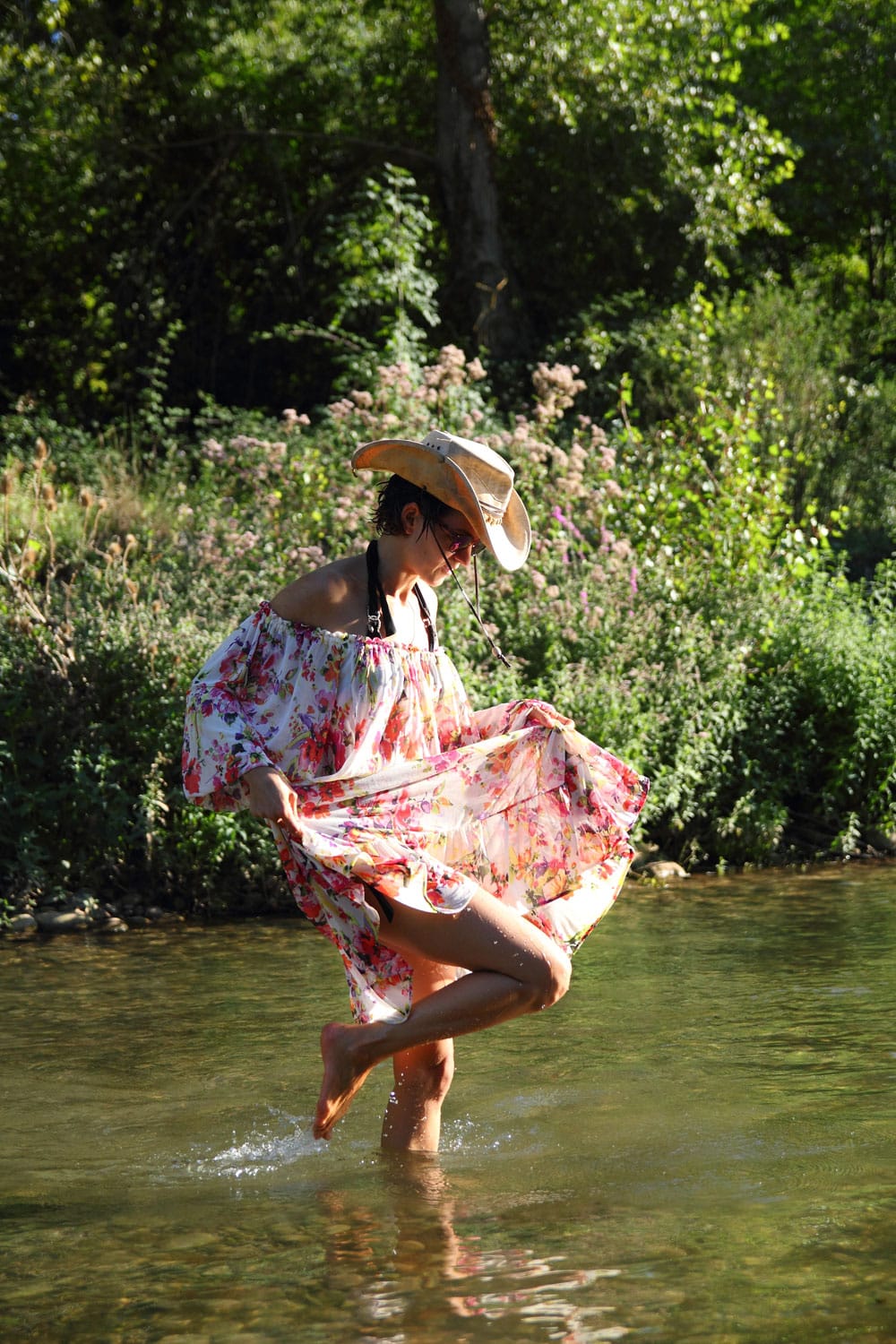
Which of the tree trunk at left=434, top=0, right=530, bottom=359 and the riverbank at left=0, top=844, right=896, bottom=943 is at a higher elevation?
the tree trunk at left=434, top=0, right=530, bottom=359

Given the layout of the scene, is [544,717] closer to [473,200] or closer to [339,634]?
[339,634]

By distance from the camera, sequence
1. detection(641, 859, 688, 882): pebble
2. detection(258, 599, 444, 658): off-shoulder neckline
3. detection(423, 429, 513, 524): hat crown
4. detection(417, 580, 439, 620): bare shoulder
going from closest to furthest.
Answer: detection(258, 599, 444, 658): off-shoulder neckline → detection(423, 429, 513, 524): hat crown → detection(417, 580, 439, 620): bare shoulder → detection(641, 859, 688, 882): pebble

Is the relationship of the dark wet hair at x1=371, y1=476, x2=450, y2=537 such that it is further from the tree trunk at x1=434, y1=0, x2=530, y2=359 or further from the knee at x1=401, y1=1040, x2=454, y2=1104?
the tree trunk at x1=434, y1=0, x2=530, y2=359

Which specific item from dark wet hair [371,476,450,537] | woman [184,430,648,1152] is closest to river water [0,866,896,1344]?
woman [184,430,648,1152]

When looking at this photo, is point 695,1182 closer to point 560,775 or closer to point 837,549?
point 560,775

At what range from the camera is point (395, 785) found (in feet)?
14.3

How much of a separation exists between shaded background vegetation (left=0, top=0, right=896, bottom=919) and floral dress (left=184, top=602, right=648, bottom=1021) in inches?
197

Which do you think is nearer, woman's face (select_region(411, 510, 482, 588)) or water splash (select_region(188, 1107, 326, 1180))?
woman's face (select_region(411, 510, 482, 588))

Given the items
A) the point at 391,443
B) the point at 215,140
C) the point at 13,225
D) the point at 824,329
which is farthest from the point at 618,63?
the point at 391,443

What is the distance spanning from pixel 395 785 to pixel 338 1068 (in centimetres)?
77

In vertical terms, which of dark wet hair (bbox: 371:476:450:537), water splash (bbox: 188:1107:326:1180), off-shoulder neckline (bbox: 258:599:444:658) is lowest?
water splash (bbox: 188:1107:326:1180)

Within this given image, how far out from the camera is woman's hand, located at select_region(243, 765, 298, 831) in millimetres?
4031

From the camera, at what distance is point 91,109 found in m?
18.4

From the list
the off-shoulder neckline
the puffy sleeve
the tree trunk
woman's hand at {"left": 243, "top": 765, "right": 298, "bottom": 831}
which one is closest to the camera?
woman's hand at {"left": 243, "top": 765, "right": 298, "bottom": 831}
